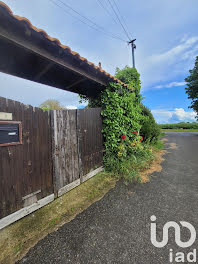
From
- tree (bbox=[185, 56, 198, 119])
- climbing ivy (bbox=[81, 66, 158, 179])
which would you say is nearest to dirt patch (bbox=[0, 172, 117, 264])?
climbing ivy (bbox=[81, 66, 158, 179])

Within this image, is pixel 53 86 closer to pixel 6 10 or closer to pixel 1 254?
pixel 6 10

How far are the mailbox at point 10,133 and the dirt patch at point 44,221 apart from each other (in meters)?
1.43

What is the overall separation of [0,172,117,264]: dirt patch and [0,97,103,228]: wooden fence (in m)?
0.16

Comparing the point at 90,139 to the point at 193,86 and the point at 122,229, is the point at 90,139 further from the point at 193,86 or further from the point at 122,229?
the point at 193,86

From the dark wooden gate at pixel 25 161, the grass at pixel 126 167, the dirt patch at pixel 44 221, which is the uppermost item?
the dark wooden gate at pixel 25 161

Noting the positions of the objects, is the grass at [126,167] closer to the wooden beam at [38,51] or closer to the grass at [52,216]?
the grass at [52,216]

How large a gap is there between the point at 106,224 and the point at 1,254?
1.51 metres

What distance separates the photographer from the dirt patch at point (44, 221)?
160 centimetres

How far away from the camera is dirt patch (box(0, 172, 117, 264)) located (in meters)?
1.60

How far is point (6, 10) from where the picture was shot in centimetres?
150

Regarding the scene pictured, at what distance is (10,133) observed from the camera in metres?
1.96

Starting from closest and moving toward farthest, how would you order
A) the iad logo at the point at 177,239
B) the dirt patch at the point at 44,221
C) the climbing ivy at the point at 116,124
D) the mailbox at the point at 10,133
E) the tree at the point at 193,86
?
the iad logo at the point at 177,239, the dirt patch at the point at 44,221, the mailbox at the point at 10,133, the climbing ivy at the point at 116,124, the tree at the point at 193,86

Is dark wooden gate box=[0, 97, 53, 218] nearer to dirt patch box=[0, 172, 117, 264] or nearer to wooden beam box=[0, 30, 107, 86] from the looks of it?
dirt patch box=[0, 172, 117, 264]

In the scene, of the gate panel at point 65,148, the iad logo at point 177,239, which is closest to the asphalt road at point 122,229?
the iad logo at point 177,239
